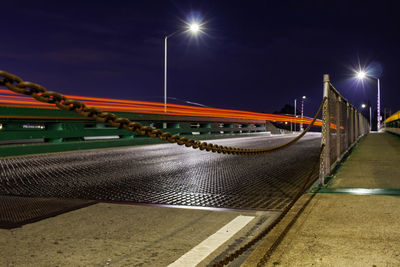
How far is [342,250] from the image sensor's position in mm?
3293

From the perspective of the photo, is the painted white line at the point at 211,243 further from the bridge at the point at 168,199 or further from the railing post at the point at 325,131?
the railing post at the point at 325,131

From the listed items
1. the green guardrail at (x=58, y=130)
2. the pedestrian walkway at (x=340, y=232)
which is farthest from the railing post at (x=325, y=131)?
the green guardrail at (x=58, y=130)

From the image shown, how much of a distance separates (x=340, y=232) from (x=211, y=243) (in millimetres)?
1298

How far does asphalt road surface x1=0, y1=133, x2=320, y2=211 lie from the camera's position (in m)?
5.99

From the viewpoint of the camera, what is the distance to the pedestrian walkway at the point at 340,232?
10.2 feet

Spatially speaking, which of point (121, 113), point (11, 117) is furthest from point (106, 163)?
point (121, 113)

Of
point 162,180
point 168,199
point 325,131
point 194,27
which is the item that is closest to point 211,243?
point 168,199

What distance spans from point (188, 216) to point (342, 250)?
6.86ft

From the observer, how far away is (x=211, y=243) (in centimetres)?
380

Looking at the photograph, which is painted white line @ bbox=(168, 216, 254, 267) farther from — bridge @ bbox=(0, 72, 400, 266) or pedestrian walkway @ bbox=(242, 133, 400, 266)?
pedestrian walkway @ bbox=(242, 133, 400, 266)

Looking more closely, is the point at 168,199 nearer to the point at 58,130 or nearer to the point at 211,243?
the point at 211,243

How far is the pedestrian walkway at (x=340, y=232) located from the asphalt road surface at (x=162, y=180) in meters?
0.74

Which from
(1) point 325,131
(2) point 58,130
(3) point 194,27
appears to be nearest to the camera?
(1) point 325,131

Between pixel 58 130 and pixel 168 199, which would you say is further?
pixel 58 130
